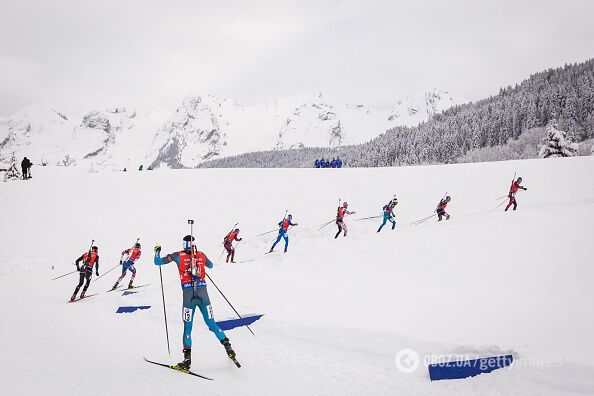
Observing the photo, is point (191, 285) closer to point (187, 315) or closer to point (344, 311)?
point (187, 315)

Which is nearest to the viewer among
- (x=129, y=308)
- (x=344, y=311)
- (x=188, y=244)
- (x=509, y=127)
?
(x=188, y=244)

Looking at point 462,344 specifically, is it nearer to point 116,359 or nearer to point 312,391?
point 312,391

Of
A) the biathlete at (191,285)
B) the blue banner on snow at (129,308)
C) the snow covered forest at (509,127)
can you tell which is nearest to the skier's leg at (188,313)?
the biathlete at (191,285)

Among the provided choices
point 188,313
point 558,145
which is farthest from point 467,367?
point 558,145

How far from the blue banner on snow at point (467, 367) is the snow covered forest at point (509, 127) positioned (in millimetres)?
77175

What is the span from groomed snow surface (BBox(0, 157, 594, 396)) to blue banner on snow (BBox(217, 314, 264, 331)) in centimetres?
27

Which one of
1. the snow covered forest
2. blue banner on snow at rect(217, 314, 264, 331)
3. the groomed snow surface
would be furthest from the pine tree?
blue banner on snow at rect(217, 314, 264, 331)

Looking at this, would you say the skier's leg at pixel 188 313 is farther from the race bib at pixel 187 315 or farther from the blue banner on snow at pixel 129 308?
the blue banner on snow at pixel 129 308

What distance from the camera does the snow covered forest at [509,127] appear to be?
7812cm

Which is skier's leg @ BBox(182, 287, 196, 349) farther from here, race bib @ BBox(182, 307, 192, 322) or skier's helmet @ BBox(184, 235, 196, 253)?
skier's helmet @ BBox(184, 235, 196, 253)

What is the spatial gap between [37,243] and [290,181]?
18597mm

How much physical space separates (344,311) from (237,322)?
9.17 feet

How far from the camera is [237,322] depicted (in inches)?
350

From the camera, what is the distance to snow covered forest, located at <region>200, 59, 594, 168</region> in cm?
7812
